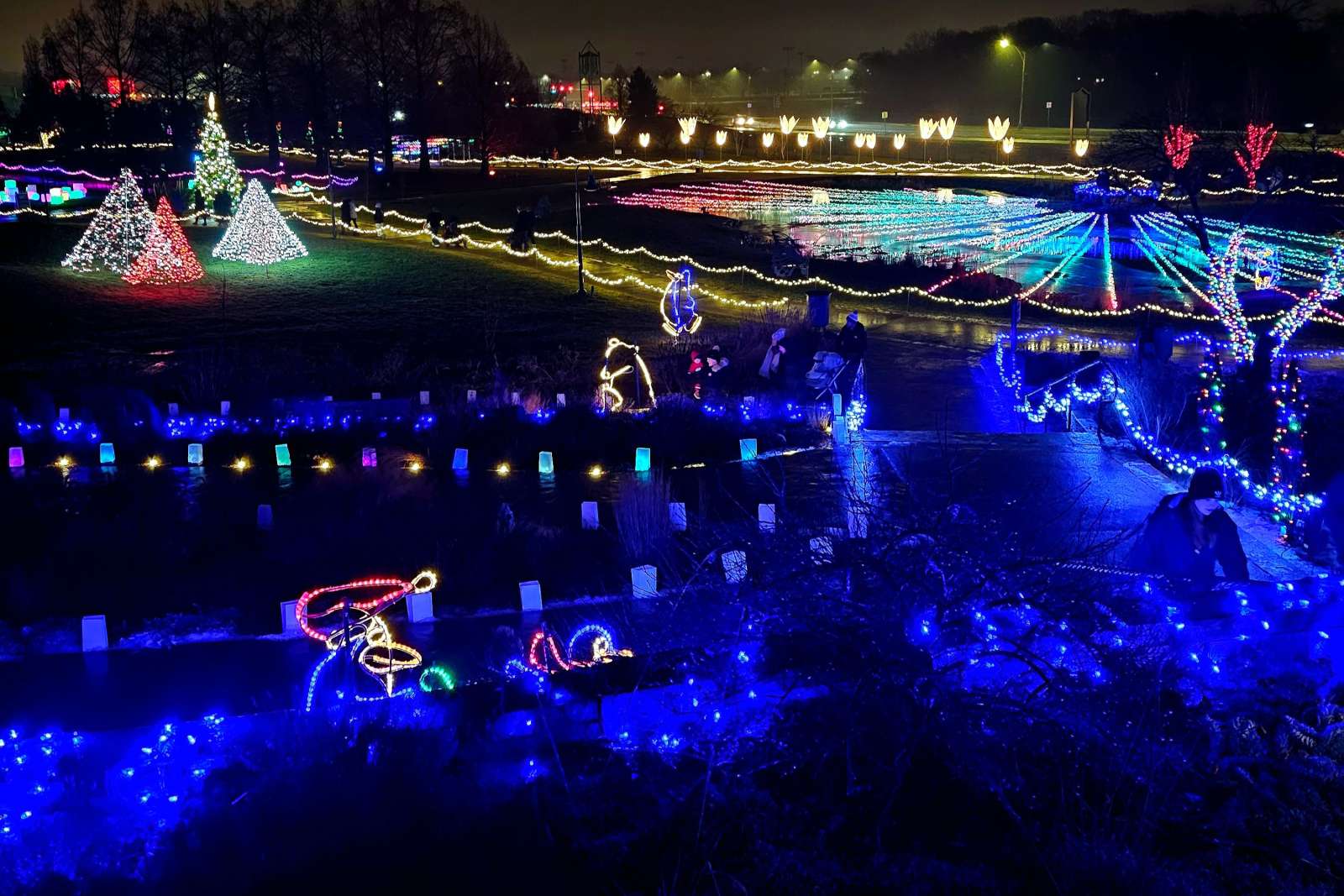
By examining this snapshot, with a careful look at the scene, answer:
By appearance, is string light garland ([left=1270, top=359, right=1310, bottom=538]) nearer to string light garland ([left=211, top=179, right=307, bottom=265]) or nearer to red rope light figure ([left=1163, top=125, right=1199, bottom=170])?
string light garland ([left=211, top=179, right=307, bottom=265])

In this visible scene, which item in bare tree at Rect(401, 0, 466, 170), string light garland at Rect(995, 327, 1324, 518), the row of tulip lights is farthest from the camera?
the row of tulip lights

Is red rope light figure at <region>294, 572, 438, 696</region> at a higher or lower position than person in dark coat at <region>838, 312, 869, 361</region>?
lower

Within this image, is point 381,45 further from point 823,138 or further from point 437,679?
point 437,679

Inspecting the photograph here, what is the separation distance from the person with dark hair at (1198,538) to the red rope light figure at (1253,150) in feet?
100

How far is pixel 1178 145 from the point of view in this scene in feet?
100

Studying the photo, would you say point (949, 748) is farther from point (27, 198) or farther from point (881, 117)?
point (881, 117)

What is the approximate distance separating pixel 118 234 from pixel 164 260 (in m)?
1.20

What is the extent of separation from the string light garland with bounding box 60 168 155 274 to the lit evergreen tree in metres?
5.88

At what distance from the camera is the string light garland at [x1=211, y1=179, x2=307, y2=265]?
22747 millimetres

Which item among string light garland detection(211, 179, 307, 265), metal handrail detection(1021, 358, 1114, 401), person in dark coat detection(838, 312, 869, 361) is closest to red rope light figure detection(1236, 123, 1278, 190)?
metal handrail detection(1021, 358, 1114, 401)

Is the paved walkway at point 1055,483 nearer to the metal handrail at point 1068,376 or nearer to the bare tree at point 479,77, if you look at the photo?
the metal handrail at point 1068,376

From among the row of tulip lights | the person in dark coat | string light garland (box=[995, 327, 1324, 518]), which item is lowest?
string light garland (box=[995, 327, 1324, 518])

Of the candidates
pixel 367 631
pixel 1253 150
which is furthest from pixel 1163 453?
pixel 1253 150

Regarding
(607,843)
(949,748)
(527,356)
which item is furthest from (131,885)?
(527,356)
